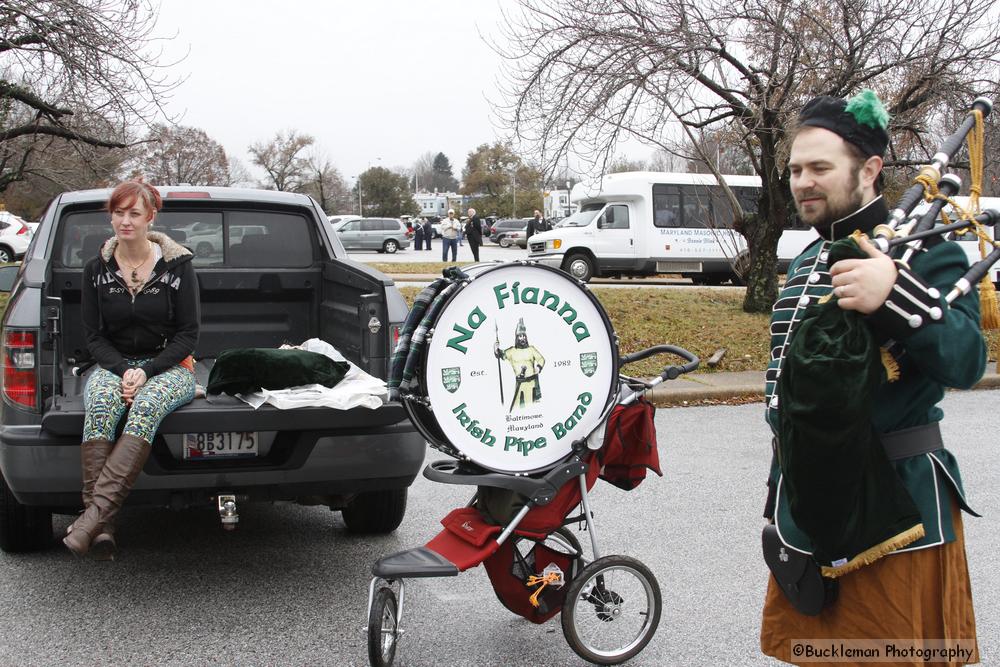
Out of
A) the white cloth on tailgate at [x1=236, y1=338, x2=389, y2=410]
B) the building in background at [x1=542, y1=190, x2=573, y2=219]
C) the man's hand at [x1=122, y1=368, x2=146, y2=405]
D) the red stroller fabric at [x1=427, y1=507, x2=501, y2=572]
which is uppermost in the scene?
the building in background at [x1=542, y1=190, x2=573, y2=219]

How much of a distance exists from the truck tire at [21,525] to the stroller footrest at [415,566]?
2.11 m

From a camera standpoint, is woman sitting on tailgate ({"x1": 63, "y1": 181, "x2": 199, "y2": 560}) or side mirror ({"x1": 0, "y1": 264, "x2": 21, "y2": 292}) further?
side mirror ({"x1": 0, "y1": 264, "x2": 21, "y2": 292})

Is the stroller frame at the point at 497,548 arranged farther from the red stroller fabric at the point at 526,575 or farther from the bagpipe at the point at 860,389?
the bagpipe at the point at 860,389

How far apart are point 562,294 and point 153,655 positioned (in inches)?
84.2

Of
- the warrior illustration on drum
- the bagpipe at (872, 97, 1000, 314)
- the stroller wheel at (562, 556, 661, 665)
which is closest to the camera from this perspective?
the bagpipe at (872, 97, 1000, 314)

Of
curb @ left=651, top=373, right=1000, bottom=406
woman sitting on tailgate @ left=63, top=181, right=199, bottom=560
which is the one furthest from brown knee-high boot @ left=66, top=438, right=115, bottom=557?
curb @ left=651, top=373, right=1000, bottom=406

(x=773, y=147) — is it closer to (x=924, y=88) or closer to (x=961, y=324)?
(x=924, y=88)

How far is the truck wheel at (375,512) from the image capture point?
5.08m

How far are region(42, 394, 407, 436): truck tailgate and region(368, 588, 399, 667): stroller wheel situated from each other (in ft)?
3.28

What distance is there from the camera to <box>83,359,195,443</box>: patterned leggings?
159 inches

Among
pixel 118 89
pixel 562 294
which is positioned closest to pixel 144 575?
pixel 562 294

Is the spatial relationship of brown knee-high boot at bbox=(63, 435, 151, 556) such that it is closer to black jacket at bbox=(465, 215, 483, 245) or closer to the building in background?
black jacket at bbox=(465, 215, 483, 245)

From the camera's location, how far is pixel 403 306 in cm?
→ 487

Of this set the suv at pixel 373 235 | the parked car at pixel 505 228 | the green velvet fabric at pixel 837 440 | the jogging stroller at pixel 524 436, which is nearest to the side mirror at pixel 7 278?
the jogging stroller at pixel 524 436
